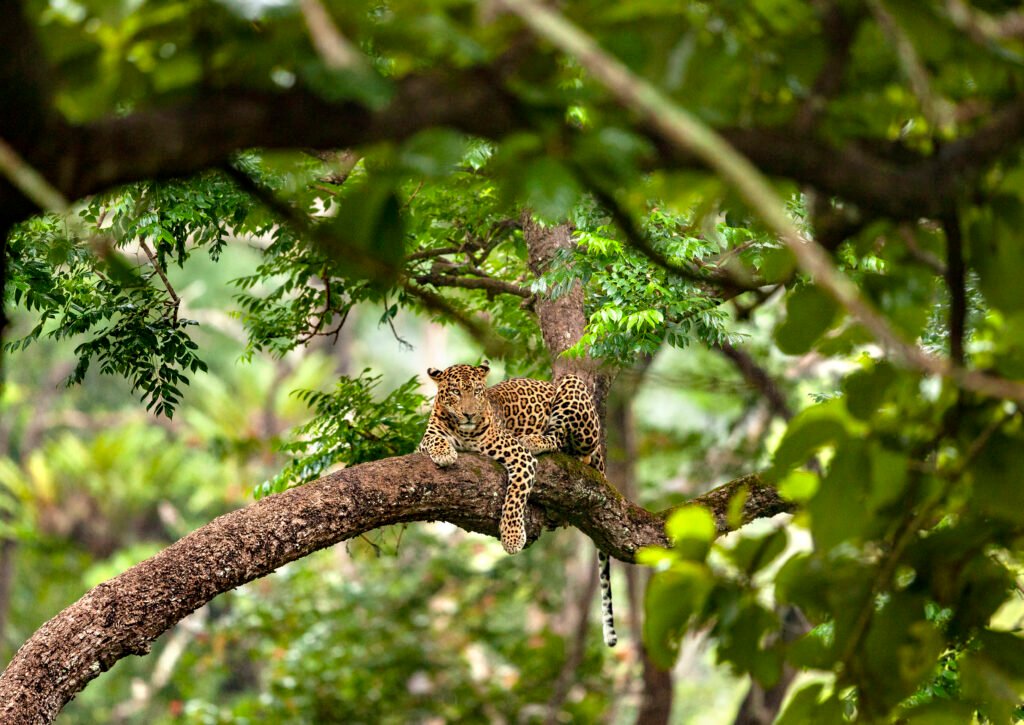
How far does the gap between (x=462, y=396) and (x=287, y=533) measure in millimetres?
1766

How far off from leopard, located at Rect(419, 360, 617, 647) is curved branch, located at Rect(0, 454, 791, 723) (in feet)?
0.32

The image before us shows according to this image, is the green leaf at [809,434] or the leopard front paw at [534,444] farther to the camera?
the leopard front paw at [534,444]

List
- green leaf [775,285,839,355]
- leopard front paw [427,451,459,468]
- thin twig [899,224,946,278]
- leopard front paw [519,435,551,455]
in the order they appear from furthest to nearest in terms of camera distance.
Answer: leopard front paw [519,435,551,455] < leopard front paw [427,451,459,468] < green leaf [775,285,839,355] < thin twig [899,224,946,278]

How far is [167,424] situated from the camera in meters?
22.8

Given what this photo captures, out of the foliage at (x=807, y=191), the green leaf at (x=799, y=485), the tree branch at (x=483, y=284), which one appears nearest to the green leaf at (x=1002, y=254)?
the foliage at (x=807, y=191)

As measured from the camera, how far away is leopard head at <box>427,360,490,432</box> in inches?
262

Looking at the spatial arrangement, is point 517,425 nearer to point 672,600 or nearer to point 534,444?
point 534,444

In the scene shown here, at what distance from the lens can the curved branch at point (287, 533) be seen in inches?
185

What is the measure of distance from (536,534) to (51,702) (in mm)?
2557

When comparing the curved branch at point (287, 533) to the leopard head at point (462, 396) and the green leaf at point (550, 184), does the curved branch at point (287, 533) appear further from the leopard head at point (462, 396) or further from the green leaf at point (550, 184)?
the green leaf at point (550, 184)

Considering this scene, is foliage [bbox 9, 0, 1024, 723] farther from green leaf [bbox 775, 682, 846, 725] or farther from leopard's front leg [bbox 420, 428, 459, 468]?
leopard's front leg [bbox 420, 428, 459, 468]

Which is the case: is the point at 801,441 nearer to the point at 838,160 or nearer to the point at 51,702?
the point at 838,160

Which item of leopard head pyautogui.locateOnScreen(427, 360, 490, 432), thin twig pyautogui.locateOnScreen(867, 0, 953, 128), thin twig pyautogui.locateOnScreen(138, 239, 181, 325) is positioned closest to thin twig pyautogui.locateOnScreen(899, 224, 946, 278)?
thin twig pyautogui.locateOnScreen(867, 0, 953, 128)

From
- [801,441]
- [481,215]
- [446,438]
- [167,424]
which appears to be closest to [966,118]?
[801,441]
